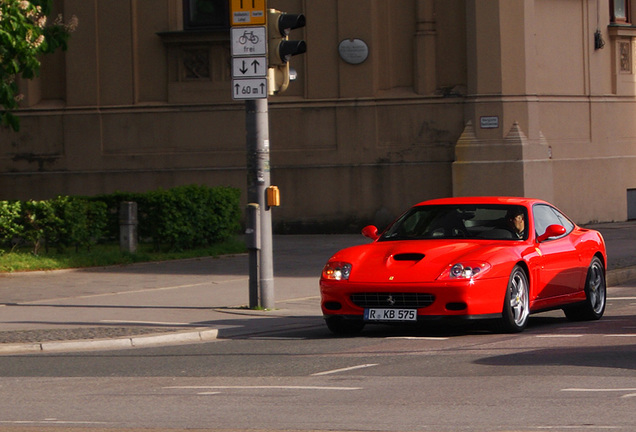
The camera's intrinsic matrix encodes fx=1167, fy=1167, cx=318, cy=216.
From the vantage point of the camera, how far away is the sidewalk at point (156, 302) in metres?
12.2

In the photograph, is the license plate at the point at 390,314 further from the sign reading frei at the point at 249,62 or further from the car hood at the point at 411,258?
the sign reading frei at the point at 249,62

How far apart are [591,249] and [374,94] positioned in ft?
41.0

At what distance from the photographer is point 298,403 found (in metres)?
8.17

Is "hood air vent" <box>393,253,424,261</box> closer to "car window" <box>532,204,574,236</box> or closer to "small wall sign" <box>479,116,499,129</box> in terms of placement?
"car window" <box>532,204,574,236</box>

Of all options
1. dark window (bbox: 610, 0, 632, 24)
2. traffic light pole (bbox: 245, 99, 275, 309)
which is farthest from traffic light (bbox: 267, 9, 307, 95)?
dark window (bbox: 610, 0, 632, 24)

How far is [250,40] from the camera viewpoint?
554 inches

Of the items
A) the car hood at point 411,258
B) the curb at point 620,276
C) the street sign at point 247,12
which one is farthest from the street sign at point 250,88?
the curb at point 620,276

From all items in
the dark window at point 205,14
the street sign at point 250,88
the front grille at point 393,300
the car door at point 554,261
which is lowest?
the front grille at point 393,300

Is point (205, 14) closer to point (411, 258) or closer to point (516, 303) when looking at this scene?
point (411, 258)

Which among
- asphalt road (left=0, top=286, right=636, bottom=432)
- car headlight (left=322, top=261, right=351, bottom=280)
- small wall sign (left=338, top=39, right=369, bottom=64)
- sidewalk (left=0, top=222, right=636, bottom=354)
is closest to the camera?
asphalt road (left=0, top=286, right=636, bottom=432)

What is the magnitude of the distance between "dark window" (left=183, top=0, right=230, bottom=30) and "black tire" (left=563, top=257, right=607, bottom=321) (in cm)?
1433

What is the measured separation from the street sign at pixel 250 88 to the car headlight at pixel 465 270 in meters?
3.84

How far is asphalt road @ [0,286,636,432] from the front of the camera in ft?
24.6

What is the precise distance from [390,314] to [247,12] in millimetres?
4522
